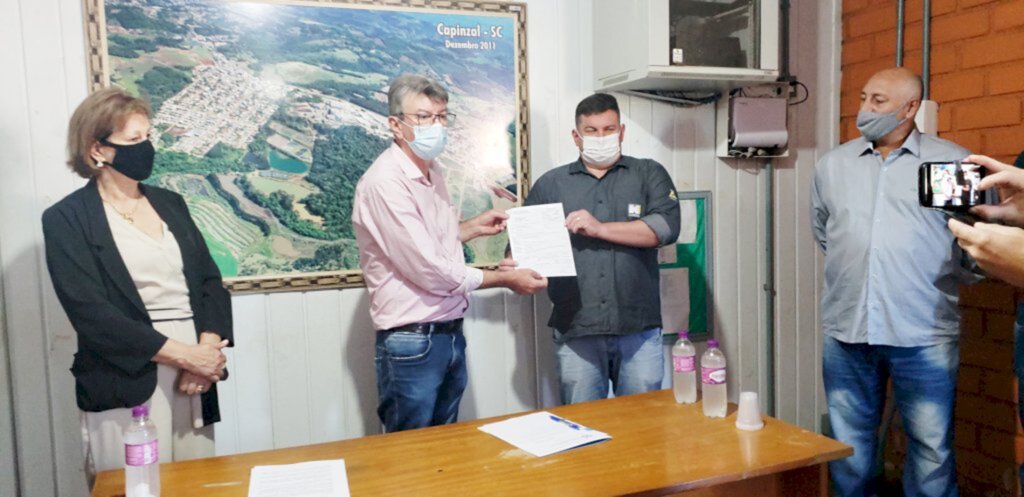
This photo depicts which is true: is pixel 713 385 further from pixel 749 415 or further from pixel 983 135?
pixel 983 135

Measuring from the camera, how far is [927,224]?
250 centimetres

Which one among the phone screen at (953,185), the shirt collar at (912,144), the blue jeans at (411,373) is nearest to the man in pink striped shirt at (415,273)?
the blue jeans at (411,373)

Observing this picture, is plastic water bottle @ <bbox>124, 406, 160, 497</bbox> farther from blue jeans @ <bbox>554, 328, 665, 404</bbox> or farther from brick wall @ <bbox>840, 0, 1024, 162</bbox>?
brick wall @ <bbox>840, 0, 1024, 162</bbox>

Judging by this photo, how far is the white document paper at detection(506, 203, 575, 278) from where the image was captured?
2.61 metres

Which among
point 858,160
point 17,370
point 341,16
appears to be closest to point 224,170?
point 341,16

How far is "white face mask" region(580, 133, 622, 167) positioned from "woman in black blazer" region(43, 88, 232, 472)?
1400 mm

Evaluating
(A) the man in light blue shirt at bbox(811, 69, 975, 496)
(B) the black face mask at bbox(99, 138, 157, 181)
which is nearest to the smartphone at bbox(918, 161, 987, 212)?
(A) the man in light blue shirt at bbox(811, 69, 975, 496)

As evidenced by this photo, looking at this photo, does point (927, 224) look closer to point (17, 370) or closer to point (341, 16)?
point (341, 16)

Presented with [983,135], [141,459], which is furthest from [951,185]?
[141,459]

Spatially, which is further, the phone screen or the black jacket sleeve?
the black jacket sleeve

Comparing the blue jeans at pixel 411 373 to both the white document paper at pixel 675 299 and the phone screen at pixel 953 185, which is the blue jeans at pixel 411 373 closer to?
the white document paper at pixel 675 299

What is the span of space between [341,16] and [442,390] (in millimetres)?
1460

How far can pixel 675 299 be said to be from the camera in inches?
133

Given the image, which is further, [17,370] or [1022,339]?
[17,370]
